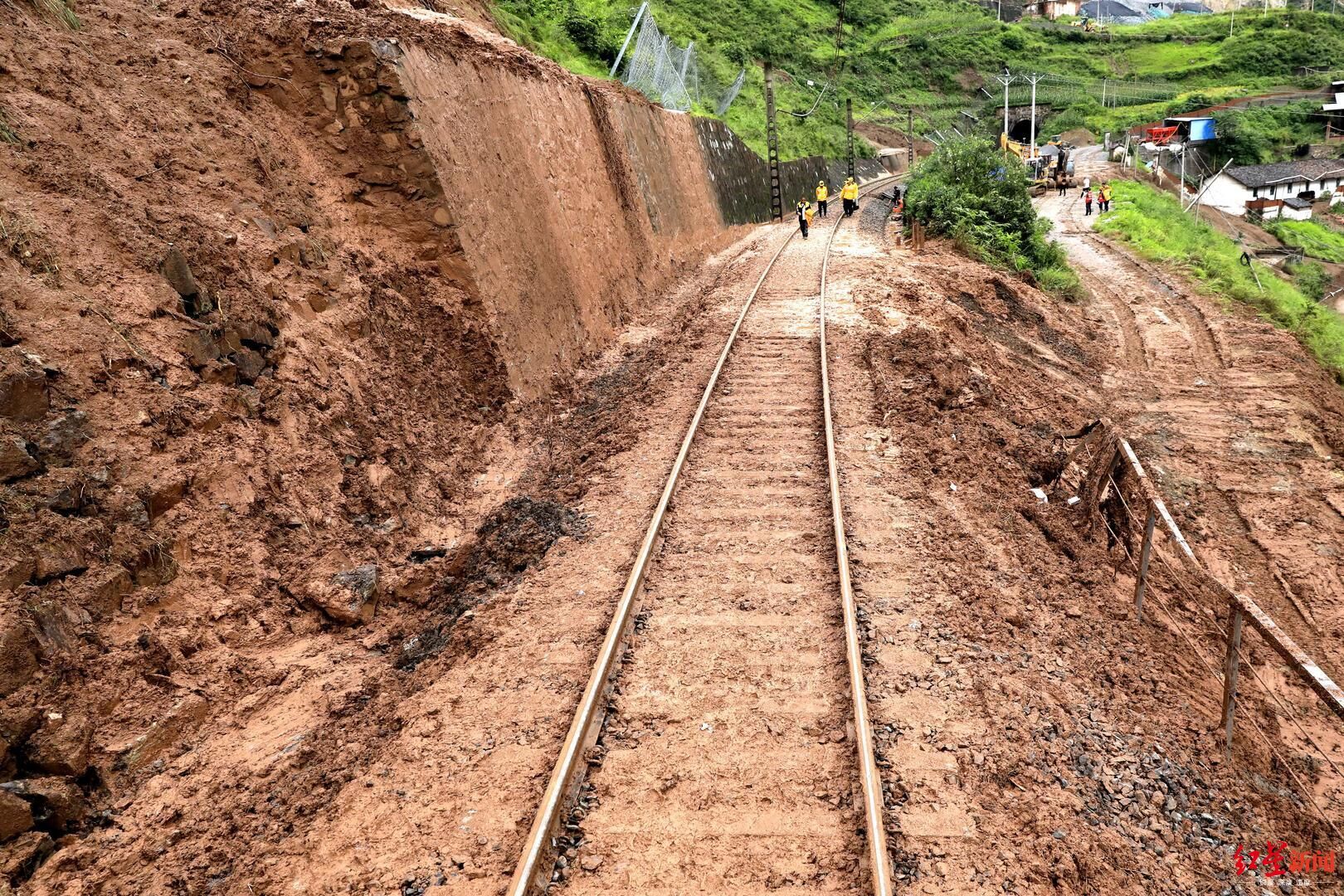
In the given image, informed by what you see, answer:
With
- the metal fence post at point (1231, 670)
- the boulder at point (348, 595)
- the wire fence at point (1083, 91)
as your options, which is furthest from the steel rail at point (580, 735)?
the wire fence at point (1083, 91)

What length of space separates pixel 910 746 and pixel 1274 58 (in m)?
117

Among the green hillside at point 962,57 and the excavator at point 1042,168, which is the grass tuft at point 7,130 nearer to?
the green hillside at point 962,57

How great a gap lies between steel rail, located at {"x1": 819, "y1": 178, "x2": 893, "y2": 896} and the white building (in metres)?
65.6

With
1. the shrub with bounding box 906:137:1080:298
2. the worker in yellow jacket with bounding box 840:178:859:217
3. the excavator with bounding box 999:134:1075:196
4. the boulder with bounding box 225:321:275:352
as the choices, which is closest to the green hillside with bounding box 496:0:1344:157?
the excavator with bounding box 999:134:1075:196

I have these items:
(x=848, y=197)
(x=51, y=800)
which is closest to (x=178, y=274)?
(x=51, y=800)

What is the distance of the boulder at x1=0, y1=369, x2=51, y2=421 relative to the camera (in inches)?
213

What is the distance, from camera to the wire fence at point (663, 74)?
25.0m

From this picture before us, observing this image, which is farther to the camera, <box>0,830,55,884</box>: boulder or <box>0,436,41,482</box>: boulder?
<box>0,436,41,482</box>: boulder

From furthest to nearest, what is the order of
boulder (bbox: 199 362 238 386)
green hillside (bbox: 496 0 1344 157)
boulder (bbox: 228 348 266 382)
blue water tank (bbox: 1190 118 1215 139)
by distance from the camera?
blue water tank (bbox: 1190 118 1215 139)
green hillside (bbox: 496 0 1344 157)
boulder (bbox: 228 348 266 382)
boulder (bbox: 199 362 238 386)

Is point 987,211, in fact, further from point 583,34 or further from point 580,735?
point 580,735

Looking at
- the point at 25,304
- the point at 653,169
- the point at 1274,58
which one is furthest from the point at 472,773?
the point at 1274,58

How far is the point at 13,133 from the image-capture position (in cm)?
668

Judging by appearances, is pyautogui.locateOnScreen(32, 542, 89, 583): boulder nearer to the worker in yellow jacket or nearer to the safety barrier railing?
the safety barrier railing

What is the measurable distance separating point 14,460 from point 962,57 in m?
101
